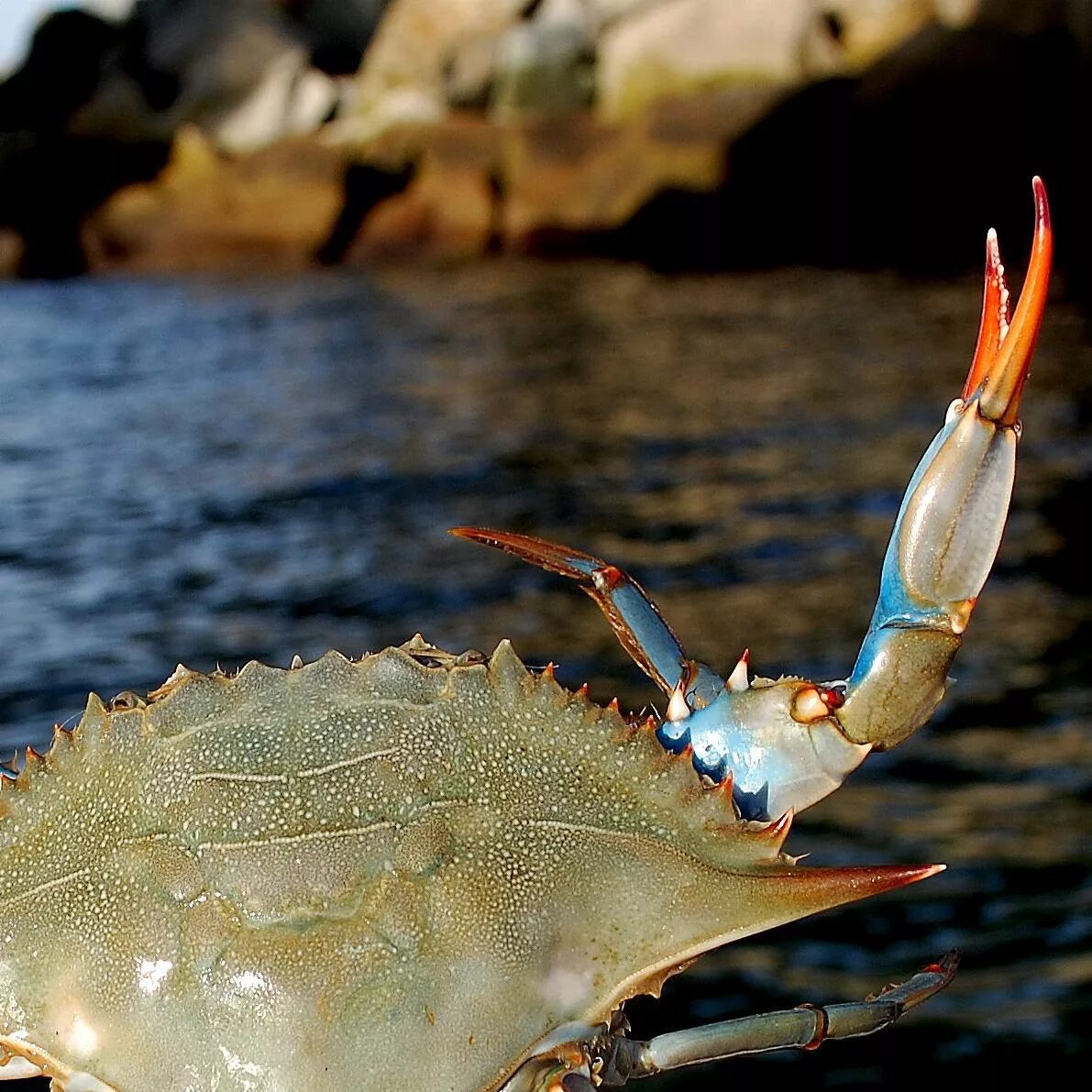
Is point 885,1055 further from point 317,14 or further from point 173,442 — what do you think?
point 317,14

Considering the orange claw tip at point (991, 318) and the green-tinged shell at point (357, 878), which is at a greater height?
the orange claw tip at point (991, 318)

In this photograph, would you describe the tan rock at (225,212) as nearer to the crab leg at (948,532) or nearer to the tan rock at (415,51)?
the tan rock at (415,51)

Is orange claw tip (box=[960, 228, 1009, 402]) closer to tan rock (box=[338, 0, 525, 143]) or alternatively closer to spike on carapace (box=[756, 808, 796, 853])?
spike on carapace (box=[756, 808, 796, 853])

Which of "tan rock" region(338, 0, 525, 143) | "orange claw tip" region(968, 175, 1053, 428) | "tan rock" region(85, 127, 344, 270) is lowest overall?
"tan rock" region(85, 127, 344, 270)

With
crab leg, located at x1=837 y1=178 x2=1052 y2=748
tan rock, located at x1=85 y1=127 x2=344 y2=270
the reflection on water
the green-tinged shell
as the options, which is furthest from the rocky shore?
the green-tinged shell

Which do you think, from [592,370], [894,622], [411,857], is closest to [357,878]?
[411,857]

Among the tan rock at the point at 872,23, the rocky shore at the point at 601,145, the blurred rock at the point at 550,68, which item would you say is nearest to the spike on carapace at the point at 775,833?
the rocky shore at the point at 601,145

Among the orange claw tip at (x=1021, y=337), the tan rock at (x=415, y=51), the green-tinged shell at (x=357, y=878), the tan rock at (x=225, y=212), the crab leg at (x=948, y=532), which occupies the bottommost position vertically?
the tan rock at (x=225, y=212)
